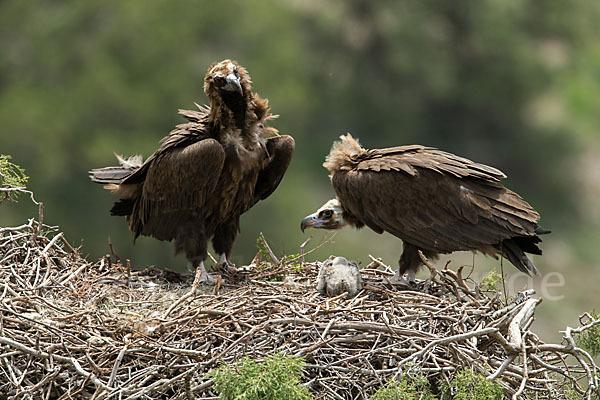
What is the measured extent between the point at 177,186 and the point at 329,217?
1230mm

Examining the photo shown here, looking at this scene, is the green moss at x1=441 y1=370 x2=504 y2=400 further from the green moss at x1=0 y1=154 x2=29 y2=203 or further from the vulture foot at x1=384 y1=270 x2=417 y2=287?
the green moss at x1=0 y1=154 x2=29 y2=203

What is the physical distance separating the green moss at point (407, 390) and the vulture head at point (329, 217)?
207 centimetres

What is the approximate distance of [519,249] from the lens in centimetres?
582

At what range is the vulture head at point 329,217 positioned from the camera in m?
6.47

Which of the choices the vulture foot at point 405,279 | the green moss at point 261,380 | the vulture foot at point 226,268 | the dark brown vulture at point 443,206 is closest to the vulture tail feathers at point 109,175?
the vulture foot at point 226,268

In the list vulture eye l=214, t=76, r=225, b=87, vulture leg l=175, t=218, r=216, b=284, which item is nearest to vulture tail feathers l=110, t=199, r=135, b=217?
vulture leg l=175, t=218, r=216, b=284

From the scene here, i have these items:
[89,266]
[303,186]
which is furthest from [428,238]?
[303,186]

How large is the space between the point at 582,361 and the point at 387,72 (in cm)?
1931

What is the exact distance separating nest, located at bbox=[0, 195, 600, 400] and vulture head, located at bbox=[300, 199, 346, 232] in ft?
3.57

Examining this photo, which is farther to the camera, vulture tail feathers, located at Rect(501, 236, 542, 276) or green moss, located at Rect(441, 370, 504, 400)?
vulture tail feathers, located at Rect(501, 236, 542, 276)

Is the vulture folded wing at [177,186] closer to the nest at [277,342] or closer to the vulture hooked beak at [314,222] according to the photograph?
the vulture hooked beak at [314,222]

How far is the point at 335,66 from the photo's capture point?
23859mm

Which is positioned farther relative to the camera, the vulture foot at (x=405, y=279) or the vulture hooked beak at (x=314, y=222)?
the vulture hooked beak at (x=314, y=222)

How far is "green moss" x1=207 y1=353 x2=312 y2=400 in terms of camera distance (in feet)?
13.6
